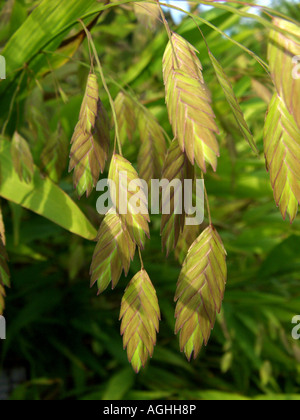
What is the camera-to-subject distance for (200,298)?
0.30m

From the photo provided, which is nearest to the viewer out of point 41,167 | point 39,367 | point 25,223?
point 41,167

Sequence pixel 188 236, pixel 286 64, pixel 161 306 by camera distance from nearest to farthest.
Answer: pixel 286 64 < pixel 188 236 < pixel 161 306

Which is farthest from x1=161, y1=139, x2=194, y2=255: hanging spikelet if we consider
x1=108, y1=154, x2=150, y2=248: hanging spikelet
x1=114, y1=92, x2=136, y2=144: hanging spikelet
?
x1=114, y1=92, x2=136, y2=144: hanging spikelet

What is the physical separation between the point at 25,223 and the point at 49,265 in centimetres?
12

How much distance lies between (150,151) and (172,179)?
11cm

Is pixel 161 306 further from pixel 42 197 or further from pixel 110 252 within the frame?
pixel 110 252

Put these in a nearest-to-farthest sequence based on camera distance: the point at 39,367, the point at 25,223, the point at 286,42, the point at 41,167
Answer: the point at 286,42 → the point at 41,167 → the point at 25,223 → the point at 39,367

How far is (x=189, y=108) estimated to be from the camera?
27 centimetres

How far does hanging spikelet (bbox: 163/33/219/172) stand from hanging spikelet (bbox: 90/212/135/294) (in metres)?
0.07

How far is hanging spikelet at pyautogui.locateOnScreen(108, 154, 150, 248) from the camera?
29 centimetres

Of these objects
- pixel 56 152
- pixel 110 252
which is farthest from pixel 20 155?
pixel 110 252

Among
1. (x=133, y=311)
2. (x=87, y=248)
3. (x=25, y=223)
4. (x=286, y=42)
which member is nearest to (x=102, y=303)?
(x=87, y=248)

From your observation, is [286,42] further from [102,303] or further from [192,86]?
[102,303]

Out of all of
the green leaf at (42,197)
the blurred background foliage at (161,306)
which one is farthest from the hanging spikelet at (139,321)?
the blurred background foliage at (161,306)
